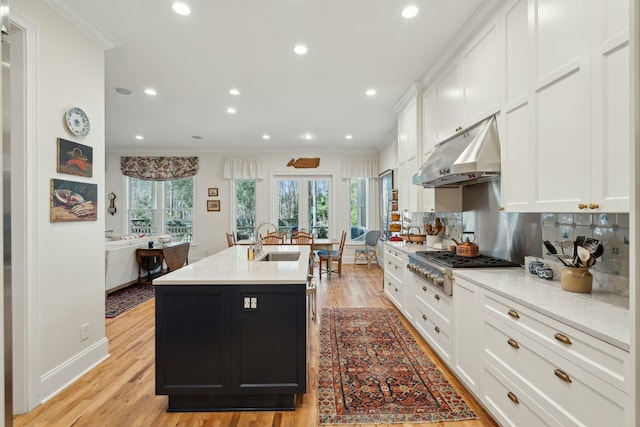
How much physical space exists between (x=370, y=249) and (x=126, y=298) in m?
4.89

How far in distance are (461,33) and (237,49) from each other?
205 centimetres

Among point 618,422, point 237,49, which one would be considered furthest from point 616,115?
point 237,49

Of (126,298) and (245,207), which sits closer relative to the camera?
(126,298)

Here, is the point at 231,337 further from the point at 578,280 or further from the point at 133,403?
the point at 578,280

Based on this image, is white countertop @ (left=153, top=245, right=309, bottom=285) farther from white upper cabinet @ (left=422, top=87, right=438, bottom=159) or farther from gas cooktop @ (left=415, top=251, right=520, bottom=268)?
white upper cabinet @ (left=422, top=87, right=438, bottom=159)

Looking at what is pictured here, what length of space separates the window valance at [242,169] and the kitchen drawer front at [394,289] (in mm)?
4312

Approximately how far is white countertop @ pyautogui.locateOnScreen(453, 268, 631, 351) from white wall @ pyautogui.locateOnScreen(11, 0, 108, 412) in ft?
9.66

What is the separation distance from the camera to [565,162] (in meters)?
1.67

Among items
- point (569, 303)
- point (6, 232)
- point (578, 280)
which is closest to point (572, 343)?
point (569, 303)

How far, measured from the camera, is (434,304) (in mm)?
2719

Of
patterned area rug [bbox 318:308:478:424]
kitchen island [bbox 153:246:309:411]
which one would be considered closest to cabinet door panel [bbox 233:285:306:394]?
kitchen island [bbox 153:246:309:411]

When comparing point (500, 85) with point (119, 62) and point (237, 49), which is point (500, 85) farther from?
point (119, 62)

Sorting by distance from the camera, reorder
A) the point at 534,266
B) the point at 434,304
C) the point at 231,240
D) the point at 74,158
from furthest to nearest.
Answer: the point at 231,240, the point at 434,304, the point at 74,158, the point at 534,266

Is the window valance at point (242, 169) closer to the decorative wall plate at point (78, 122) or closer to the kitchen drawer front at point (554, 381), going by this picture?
the decorative wall plate at point (78, 122)
